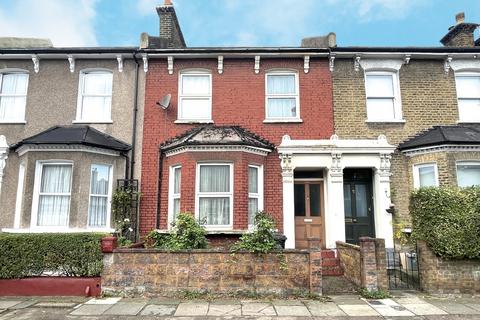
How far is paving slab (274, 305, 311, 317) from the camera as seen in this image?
6375 mm

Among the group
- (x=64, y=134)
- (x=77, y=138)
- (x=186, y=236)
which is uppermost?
(x=64, y=134)

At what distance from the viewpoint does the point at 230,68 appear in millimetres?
11383

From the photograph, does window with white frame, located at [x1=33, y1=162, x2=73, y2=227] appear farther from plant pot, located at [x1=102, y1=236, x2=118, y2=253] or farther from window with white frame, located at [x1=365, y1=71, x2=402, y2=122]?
window with white frame, located at [x1=365, y1=71, x2=402, y2=122]

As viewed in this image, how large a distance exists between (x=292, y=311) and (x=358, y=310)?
131cm

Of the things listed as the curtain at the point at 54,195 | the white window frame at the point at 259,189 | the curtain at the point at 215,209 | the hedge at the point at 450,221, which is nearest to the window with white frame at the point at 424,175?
the hedge at the point at 450,221

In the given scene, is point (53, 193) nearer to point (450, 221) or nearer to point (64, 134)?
point (64, 134)

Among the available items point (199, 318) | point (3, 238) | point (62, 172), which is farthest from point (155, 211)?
point (199, 318)

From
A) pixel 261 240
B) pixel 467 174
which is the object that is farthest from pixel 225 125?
pixel 467 174

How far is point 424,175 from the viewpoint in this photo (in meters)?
10.4

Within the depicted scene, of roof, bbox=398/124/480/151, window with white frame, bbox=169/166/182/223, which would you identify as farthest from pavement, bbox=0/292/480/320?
roof, bbox=398/124/480/151

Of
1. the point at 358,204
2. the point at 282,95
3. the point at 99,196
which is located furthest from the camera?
the point at 282,95

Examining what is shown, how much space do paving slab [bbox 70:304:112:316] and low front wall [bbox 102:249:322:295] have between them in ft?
1.90

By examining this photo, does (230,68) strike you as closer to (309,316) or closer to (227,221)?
(227,221)

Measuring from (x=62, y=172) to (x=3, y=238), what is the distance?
2.68 meters
